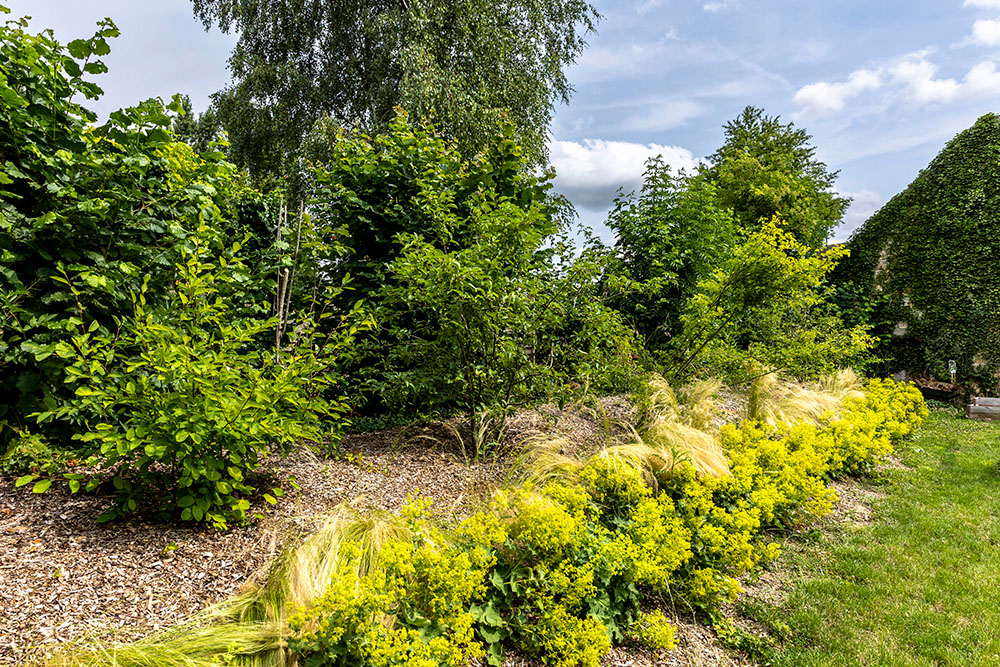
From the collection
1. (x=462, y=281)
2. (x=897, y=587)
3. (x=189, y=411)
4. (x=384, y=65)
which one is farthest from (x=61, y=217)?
(x=384, y=65)

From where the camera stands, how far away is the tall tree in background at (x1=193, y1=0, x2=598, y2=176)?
1030 cm

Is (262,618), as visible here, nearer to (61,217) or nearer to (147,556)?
(147,556)

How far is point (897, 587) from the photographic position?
2.87 meters

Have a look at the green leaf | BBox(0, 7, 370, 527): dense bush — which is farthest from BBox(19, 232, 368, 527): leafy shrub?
the green leaf

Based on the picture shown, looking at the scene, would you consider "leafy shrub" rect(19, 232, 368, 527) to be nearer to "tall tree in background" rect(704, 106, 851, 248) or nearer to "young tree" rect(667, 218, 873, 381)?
"young tree" rect(667, 218, 873, 381)

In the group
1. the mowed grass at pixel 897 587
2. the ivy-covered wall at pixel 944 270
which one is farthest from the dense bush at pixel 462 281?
the ivy-covered wall at pixel 944 270

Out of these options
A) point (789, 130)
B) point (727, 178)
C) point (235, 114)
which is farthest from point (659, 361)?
point (789, 130)

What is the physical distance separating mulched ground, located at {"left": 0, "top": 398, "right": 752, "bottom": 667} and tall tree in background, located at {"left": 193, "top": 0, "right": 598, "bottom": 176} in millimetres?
8614

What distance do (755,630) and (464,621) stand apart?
1600mm

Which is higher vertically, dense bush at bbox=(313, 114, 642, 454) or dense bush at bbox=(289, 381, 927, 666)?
dense bush at bbox=(313, 114, 642, 454)

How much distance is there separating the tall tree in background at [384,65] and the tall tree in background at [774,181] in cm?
487

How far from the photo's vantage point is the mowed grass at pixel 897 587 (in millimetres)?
2326

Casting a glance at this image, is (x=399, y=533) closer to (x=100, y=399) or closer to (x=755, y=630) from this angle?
(x=100, y=399)

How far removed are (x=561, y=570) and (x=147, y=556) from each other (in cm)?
169
